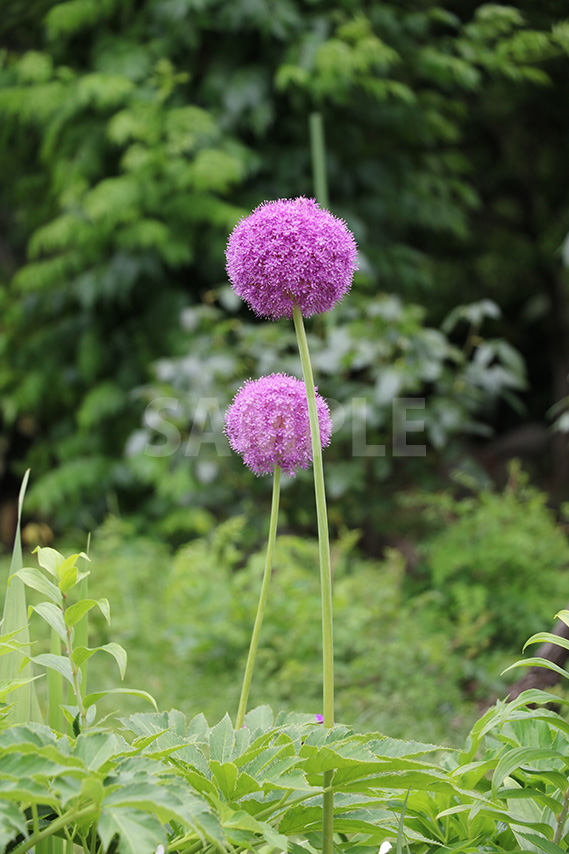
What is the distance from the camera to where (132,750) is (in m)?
0.86

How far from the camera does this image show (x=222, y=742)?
97cm

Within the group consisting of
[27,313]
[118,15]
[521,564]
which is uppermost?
[118,15]

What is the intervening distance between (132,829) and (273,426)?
1.63 ft

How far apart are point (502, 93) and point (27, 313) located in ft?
11.4

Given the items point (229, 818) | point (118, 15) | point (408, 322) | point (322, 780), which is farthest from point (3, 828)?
point (118, 15)

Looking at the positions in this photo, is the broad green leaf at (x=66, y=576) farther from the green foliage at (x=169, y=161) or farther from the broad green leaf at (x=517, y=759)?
the green foliage at (x=169, y=161)

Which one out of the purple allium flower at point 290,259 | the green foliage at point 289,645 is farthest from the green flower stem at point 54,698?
the green foliage at point 289,645

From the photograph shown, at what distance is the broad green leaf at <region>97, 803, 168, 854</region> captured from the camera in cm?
70

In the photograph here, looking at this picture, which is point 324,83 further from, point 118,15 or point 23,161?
point 23,161

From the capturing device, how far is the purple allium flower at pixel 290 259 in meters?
0.96

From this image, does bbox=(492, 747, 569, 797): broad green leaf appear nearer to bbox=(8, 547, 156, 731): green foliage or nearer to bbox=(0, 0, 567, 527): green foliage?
bbox=(8, 547, 156, 731): green foliage

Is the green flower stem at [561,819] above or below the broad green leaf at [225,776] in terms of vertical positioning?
below

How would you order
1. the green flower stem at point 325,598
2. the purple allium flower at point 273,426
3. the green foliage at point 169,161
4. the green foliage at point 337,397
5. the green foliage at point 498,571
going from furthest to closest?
the green foliage at point 169,161 < the green foliage at point 337,397 < the green foliage at point 498,571 < the purple allium flower at point 273,426 < the green flower stem at point 325,598

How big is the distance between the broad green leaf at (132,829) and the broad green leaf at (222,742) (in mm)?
228
